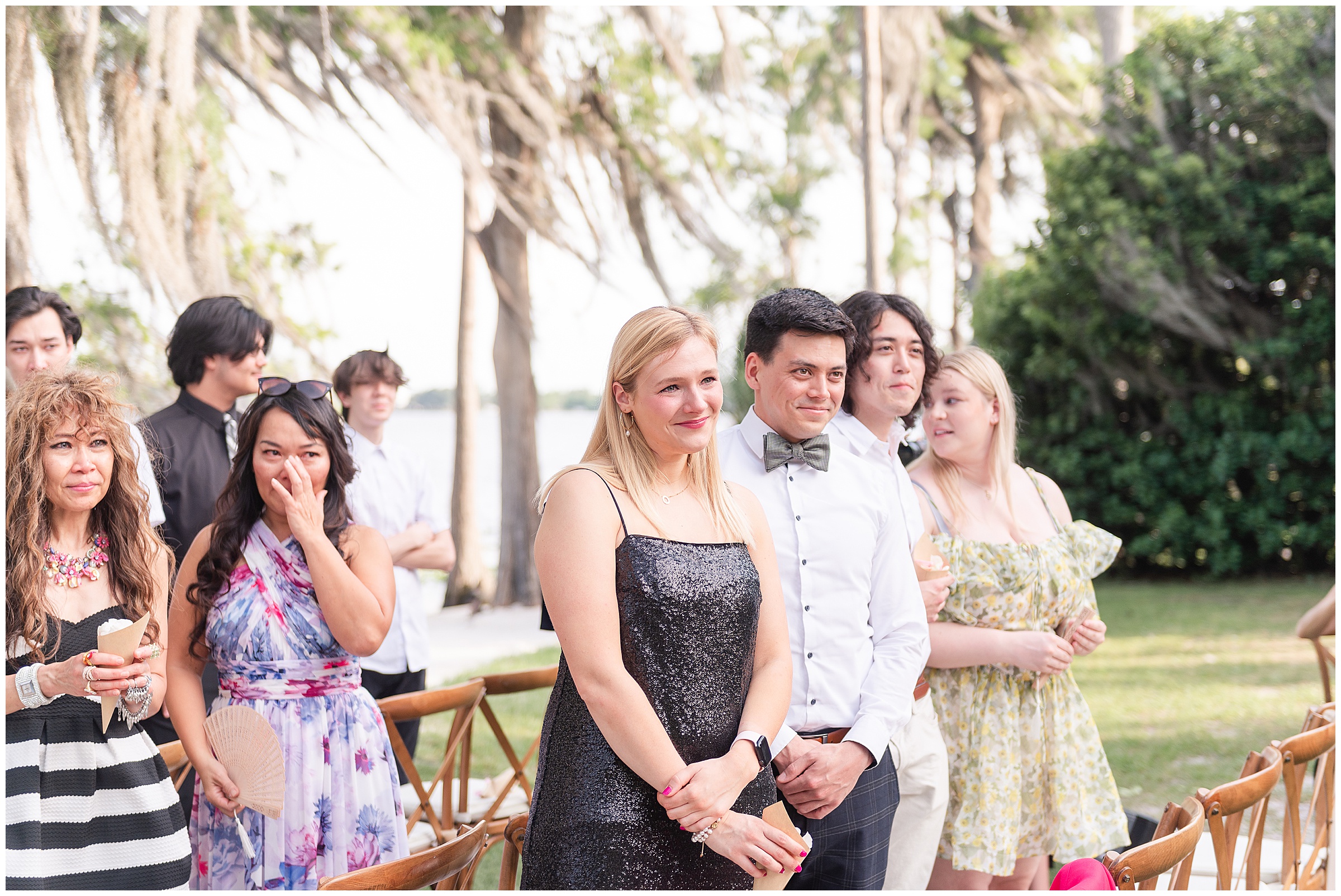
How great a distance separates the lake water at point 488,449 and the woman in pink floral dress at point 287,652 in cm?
64

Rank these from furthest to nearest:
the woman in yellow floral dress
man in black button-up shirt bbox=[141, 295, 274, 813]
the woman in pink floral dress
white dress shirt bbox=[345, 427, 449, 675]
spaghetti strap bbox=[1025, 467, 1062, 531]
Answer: white dress shirt bbox=[345, 427, 449, 675], man in black button-up shirt bbox=[141, 295, 274, 813], spaghetti strap bbox=[1025, 467, 1062, 531], the woman in yellow floral dress, the woman in pink floral dress

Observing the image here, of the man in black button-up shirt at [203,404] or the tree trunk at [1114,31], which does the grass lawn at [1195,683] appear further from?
the tree trunk at [1114,31]

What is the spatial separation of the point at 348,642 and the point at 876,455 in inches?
57.6

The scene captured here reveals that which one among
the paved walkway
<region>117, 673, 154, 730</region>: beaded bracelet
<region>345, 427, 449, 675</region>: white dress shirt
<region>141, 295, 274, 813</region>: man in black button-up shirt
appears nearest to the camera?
<region>117, 673, 154, 730</region>: beaded bracelet

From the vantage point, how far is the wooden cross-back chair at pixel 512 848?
2.43m

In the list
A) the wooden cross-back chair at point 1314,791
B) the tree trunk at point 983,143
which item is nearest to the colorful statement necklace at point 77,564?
the wooden cross-back chair at point 1314,791

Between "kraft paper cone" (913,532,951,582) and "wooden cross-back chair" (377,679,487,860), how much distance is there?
1.48 m

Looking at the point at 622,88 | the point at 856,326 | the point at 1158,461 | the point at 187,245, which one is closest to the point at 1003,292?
the point at 1158,461

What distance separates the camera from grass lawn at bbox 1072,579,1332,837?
622cm

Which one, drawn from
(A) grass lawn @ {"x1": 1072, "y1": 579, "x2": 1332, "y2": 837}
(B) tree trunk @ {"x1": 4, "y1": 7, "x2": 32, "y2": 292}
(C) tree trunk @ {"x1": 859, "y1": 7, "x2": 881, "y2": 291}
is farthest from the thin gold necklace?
(C) tree trunk @ {"x1": 859, "y1": 7, "x2": 881, "y2": 291}

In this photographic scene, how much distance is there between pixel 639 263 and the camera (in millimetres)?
12930

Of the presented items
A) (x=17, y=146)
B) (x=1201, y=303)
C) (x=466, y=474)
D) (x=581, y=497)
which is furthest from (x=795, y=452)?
(x=466, y=474)

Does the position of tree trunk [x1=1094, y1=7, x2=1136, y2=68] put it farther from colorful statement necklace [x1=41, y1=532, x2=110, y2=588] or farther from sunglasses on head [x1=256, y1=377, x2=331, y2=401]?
colorful statement necklace [x1=41, y1=532, x2=110, y2=588]

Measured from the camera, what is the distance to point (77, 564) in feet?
8.05
